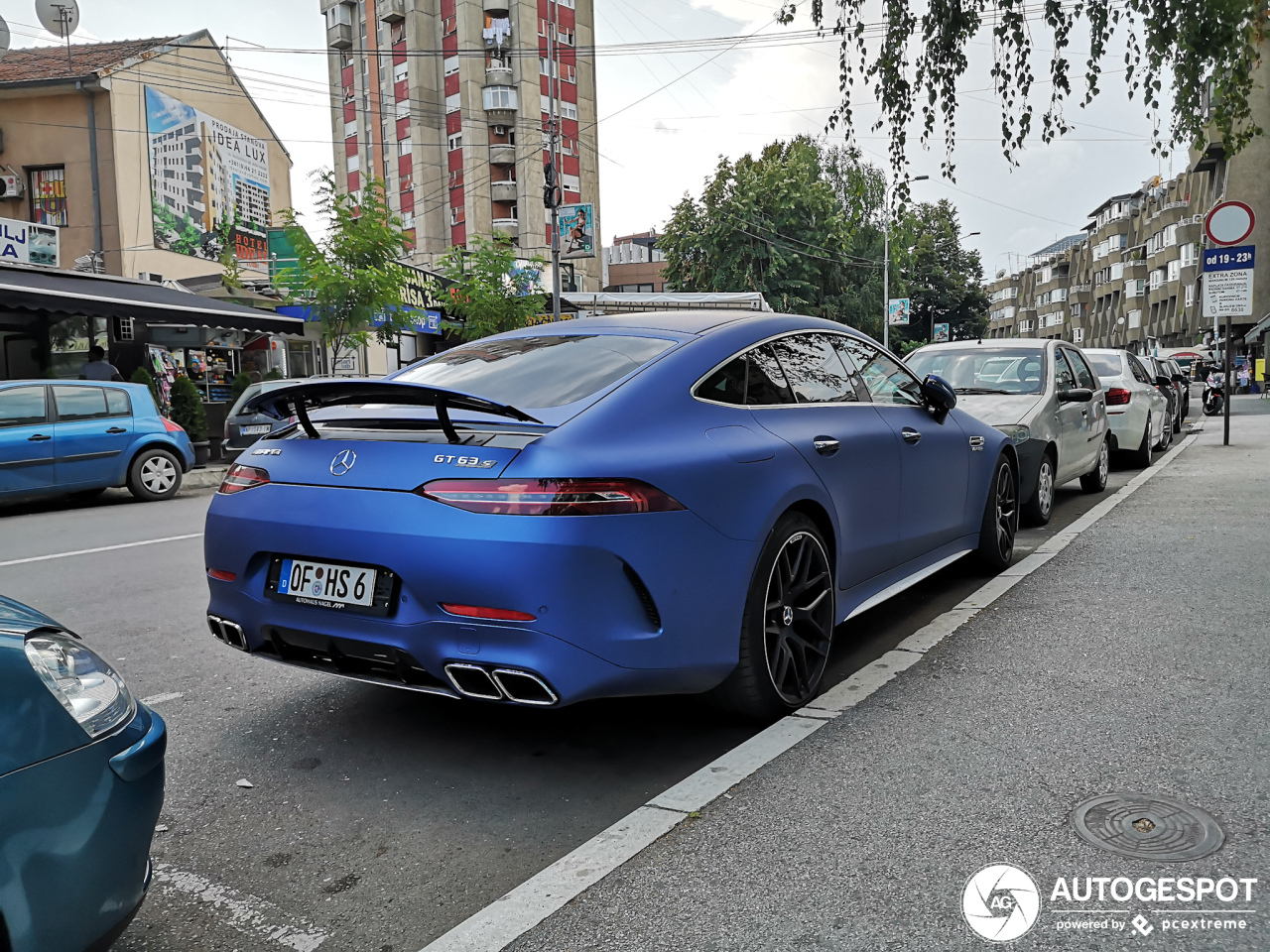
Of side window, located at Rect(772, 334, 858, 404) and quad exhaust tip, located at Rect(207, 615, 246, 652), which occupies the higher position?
side window, located at Rect(772, 334, 858, 404)

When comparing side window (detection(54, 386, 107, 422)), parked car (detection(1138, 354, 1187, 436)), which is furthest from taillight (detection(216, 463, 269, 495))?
parked car (detection(1138, 354, 1187, 436))

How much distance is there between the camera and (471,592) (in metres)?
3.01

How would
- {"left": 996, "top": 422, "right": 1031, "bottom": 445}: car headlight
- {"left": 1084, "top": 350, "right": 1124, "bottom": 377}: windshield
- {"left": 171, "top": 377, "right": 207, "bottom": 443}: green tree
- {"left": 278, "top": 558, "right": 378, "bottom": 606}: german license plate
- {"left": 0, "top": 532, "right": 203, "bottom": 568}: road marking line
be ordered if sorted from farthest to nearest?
1. {"left": 171, "top": 377, "right": 207, "bottom": 443}: green tree
2. {"left": 1084, "top": 350, "right": 1124, "bottom": 377}: windshield
3. {"left": 0, "top": 532, "right": 203, "bottom": 568}: road marking line
4. {"left": 996, "top": 422, "right": 1031, "bottom": 445}: car headlight
5. {"left": 278, "top": 558, "right": 378, "bottom": 606}: german license plate

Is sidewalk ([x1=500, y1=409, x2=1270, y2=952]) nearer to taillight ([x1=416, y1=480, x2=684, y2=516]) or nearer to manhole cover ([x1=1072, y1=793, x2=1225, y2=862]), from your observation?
manhole cover ([x1=1072, y1=793, x2=1225, y2=862])

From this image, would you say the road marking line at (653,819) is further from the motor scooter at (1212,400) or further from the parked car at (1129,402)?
the motor scooter at (1212,400)

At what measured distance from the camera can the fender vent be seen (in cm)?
312

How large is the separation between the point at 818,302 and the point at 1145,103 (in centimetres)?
3944

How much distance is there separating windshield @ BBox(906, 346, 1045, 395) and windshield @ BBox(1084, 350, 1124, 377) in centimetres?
337

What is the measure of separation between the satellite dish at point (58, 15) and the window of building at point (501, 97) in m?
27.4

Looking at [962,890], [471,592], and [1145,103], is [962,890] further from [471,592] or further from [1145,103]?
[1145,103]

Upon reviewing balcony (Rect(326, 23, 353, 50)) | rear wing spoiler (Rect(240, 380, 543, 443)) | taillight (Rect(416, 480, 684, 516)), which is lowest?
taillight (Rect(416, 480, 684, 516))

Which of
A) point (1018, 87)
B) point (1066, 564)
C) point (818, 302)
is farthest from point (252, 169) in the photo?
point (1066, 564)

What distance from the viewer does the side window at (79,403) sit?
1202 centimetres

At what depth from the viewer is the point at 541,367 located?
3.89 m
